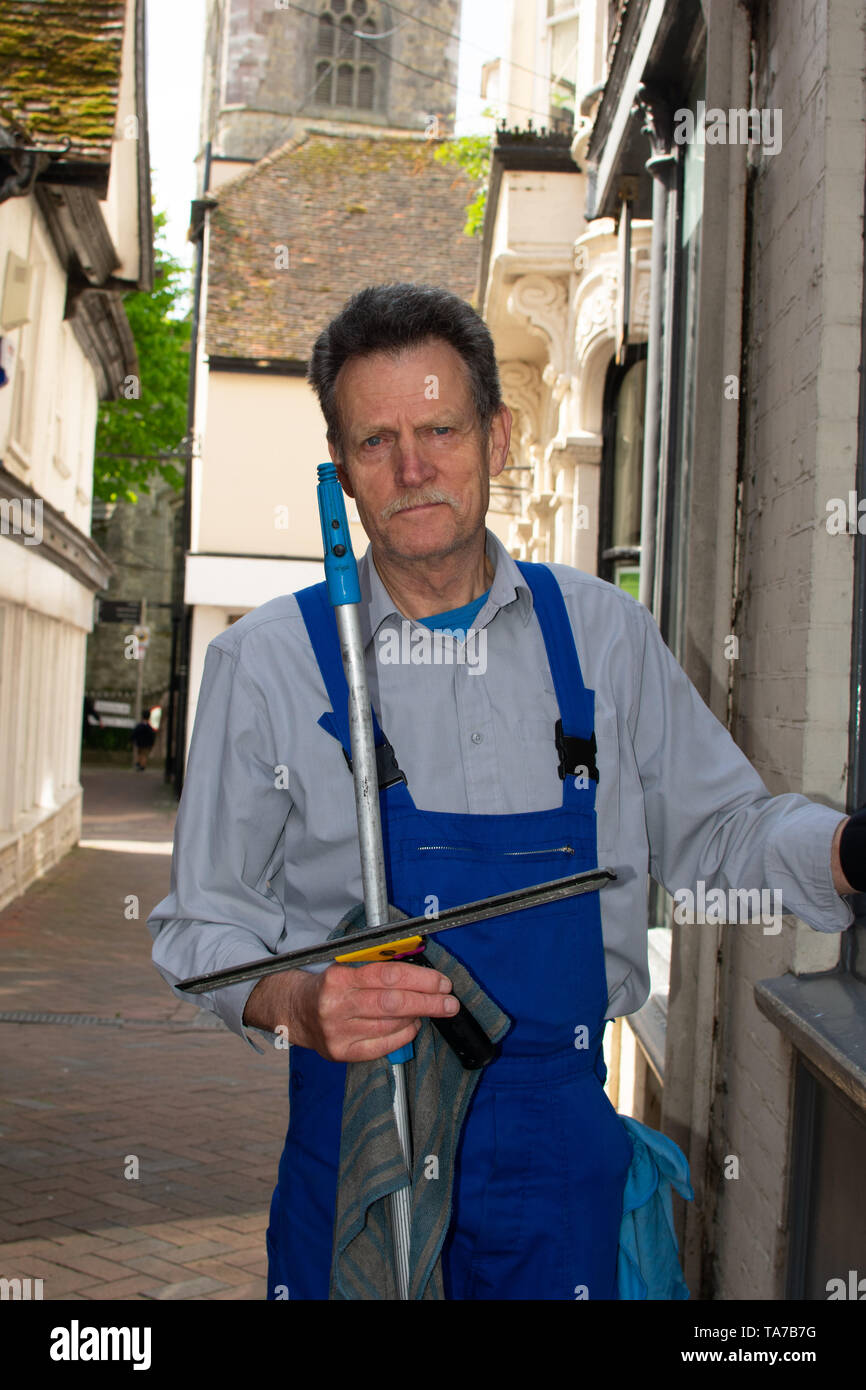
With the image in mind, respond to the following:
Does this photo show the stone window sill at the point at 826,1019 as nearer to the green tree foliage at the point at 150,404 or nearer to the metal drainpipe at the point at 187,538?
the metal drainpipe at the point at 187,538

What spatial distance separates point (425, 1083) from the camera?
2.01m

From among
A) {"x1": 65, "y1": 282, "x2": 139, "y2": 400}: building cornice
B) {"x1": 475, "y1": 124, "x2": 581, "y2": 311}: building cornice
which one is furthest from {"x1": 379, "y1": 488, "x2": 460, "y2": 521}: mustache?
{"x1": 65, "y1": 282, "x2": 139, "y2": 400}: building cornice

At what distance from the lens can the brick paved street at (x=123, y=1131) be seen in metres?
4.97

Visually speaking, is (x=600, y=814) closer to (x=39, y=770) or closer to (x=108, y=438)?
(x=39, y=770)

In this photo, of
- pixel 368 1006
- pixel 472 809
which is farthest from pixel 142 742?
pixel 368 1006

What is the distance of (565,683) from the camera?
221 centimetres

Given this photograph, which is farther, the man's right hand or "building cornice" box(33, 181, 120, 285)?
"building cornice" box(33, 181, 120, 285)

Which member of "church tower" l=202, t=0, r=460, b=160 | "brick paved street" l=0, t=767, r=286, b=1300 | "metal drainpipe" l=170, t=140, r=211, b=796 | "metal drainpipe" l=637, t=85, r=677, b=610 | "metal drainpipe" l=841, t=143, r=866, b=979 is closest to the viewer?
"metal drainpipe" l=841, t=143, r=866, b=979

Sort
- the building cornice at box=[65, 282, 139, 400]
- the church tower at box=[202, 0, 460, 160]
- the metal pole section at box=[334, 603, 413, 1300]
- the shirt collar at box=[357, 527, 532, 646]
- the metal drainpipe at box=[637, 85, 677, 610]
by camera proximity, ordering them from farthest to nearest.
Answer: the church tower at box=[202, 0, 460, 160]
the building cornice at box=[65, 282, 139, 400]
the metal drainpipe at box=[637, 85, 677, 610]
the shirt collar at box=[357, 527, 532, 646]
the metal pole section at box=[334, 603, 413, 1300]

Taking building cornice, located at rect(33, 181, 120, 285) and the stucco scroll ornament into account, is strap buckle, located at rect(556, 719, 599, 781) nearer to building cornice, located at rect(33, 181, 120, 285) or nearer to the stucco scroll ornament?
the stucco scroll ornament

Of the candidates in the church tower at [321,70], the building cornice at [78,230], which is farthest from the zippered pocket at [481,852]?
the church tower at [321,70]

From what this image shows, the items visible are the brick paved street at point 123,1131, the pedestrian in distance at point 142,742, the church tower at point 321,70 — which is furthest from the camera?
the church tower at point 321,70

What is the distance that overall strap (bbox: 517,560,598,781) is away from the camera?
2154 millimetres

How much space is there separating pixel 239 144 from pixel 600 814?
144 ft
